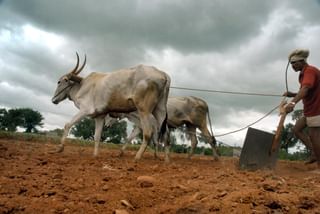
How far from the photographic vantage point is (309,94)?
685 cm

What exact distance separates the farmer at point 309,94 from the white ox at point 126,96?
2.78 meters

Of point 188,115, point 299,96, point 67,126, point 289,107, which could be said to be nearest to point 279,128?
point 289,107

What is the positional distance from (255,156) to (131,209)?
3.79m

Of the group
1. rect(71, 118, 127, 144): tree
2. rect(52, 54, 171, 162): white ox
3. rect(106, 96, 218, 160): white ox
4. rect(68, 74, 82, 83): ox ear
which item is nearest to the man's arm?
rect(52, 54, 171, 162): white ox

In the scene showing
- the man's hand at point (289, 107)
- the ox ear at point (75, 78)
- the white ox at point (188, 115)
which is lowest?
the man's hand at point (289, 107)

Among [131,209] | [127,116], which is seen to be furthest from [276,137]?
[127,116]

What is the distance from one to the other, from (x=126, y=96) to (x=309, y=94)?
377cm

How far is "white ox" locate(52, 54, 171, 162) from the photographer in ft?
28.1

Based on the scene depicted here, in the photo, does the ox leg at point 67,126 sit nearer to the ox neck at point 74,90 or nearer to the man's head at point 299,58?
the ox neck at point 74,90

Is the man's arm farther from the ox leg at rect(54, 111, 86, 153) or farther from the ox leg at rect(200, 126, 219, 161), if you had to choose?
the ox leg at rect(200, 126, 219, 161)

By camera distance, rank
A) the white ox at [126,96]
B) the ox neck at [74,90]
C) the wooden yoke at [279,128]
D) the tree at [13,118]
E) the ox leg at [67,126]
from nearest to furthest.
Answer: the wooden yoke at [279,128]
the white ox at [126,96]
the ox leg at [67,126]
the ox neck at [74,90]
the tree at [13,118]

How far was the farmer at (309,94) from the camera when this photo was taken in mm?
6645

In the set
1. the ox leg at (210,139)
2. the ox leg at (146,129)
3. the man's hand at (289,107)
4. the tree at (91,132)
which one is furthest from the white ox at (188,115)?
the tree at (91,132)

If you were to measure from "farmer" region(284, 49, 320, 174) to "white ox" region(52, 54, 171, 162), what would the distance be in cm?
278
